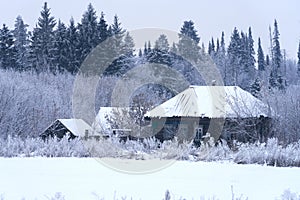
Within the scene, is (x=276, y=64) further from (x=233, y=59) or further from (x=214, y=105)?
(x=214, y=105)

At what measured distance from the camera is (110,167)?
24.4 ft

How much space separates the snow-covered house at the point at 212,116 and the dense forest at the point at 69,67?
43.9 inches

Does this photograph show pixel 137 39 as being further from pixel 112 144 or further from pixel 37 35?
pixel 112 144

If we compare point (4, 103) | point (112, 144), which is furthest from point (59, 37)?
point (112, 144)

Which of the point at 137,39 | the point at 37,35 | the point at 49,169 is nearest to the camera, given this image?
the point at 49,169

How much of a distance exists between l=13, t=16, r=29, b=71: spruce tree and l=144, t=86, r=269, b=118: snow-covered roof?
18.4 meters

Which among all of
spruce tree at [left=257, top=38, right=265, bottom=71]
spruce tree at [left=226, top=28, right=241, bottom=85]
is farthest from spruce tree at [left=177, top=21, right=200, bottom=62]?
spruce tree at [left=257, top=38, right=265, bottom=71]

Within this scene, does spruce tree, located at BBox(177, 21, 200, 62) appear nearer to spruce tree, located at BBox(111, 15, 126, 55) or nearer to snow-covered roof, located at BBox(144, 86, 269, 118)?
spruce tree, located at BBox(111, 15, 126, 55)

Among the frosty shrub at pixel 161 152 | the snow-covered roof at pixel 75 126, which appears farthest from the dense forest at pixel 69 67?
the frosty shrub at pixel 161 152

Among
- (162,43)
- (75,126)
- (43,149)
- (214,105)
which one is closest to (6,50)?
(75,126)

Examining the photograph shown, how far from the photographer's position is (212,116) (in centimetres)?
2538

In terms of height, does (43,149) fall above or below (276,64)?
below

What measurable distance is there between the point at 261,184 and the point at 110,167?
8.86 feet

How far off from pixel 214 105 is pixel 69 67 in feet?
61.9
